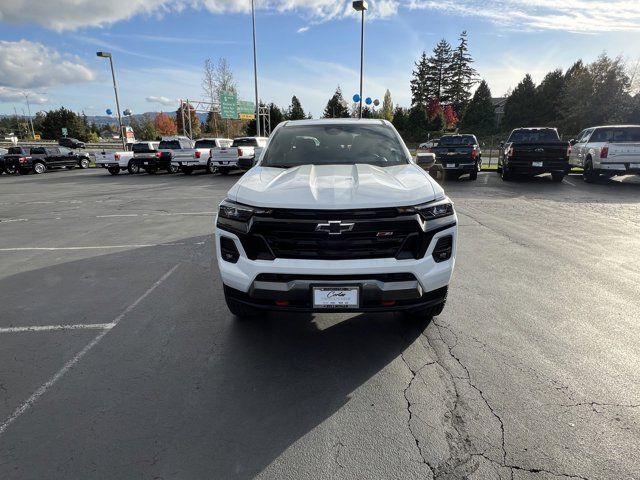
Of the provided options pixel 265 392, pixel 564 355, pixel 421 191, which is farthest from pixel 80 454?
pixel 564 355

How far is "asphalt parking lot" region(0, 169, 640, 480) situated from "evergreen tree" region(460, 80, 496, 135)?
2381 inches

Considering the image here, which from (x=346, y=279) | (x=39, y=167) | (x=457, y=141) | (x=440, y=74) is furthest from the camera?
(x=440, y=74)

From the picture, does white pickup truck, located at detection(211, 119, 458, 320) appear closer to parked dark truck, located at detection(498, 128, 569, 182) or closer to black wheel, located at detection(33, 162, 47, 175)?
parked dark truck, located at detection(498, 128, 569, 182)

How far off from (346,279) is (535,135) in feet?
53.3

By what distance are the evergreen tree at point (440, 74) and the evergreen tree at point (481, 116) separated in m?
19.1

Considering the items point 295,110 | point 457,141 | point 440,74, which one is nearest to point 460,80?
point 440,74

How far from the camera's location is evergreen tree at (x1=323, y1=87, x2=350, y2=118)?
63.2 meters

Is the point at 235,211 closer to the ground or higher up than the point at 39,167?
higher up

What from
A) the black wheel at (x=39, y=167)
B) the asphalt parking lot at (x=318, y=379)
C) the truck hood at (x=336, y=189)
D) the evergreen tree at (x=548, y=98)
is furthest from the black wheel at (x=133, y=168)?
the evergreen tree at (x=548, y=98)

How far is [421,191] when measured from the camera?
3.20m

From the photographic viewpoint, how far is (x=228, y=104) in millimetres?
40250

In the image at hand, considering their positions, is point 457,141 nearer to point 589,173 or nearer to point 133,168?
point 589,173

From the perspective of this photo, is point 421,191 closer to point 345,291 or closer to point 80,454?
point 345,291

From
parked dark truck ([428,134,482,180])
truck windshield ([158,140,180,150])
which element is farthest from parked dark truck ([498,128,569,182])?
truck windshield ([158,140,180,150])
